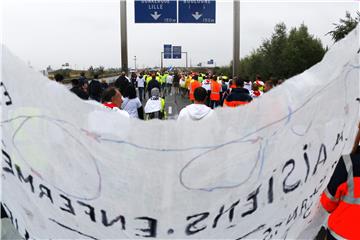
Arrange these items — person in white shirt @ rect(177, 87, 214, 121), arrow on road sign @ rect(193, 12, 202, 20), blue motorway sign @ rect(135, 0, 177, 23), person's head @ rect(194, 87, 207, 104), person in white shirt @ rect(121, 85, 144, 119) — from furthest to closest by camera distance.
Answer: arrow on road sign @ rect(193, 12, 202, 20) → blue motorway sign @ rect(135, 0, 177, 23) → person in white shirt @ rect(121, 85, 144, 119) → person's head @ rect(194, 87, 207, 104) → person in white shirt @ rect(177, 87, 214, 121)

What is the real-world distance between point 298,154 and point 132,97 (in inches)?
192

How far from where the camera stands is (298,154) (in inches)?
58.9

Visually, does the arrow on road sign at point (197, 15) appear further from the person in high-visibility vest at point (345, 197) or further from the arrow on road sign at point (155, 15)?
the person in high-visibility vest at point (345, 197)

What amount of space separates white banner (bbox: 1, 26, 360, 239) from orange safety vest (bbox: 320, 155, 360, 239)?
397 mm

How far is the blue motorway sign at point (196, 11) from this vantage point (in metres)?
13.4

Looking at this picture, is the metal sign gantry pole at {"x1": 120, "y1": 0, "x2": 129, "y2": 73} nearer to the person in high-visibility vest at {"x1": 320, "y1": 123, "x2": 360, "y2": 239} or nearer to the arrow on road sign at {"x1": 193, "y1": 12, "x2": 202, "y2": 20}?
the arrow on road sign at {"x1": 193, "y1": 12, "x2": 202, "y2": 20}

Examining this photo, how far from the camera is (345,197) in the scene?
1.90 meters

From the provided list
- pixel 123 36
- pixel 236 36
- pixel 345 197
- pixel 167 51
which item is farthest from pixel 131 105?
pixel 167 51

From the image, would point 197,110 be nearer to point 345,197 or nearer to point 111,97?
point 111,97

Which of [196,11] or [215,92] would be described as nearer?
[215,92]

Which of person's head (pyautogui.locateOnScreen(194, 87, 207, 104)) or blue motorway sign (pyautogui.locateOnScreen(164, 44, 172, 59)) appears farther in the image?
blue motorway sign (pyautogui.locateOnScreen(164, 44, 172, 59))

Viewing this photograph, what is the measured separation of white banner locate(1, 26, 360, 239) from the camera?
50.9 inches

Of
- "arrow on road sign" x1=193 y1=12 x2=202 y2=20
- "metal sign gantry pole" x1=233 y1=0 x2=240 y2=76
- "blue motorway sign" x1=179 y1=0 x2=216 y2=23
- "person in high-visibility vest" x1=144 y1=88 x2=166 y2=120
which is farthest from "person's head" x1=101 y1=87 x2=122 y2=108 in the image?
"arrow on road sign" x1=193 y1=12 x2=202 y2=20

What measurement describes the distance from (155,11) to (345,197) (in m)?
12.5
